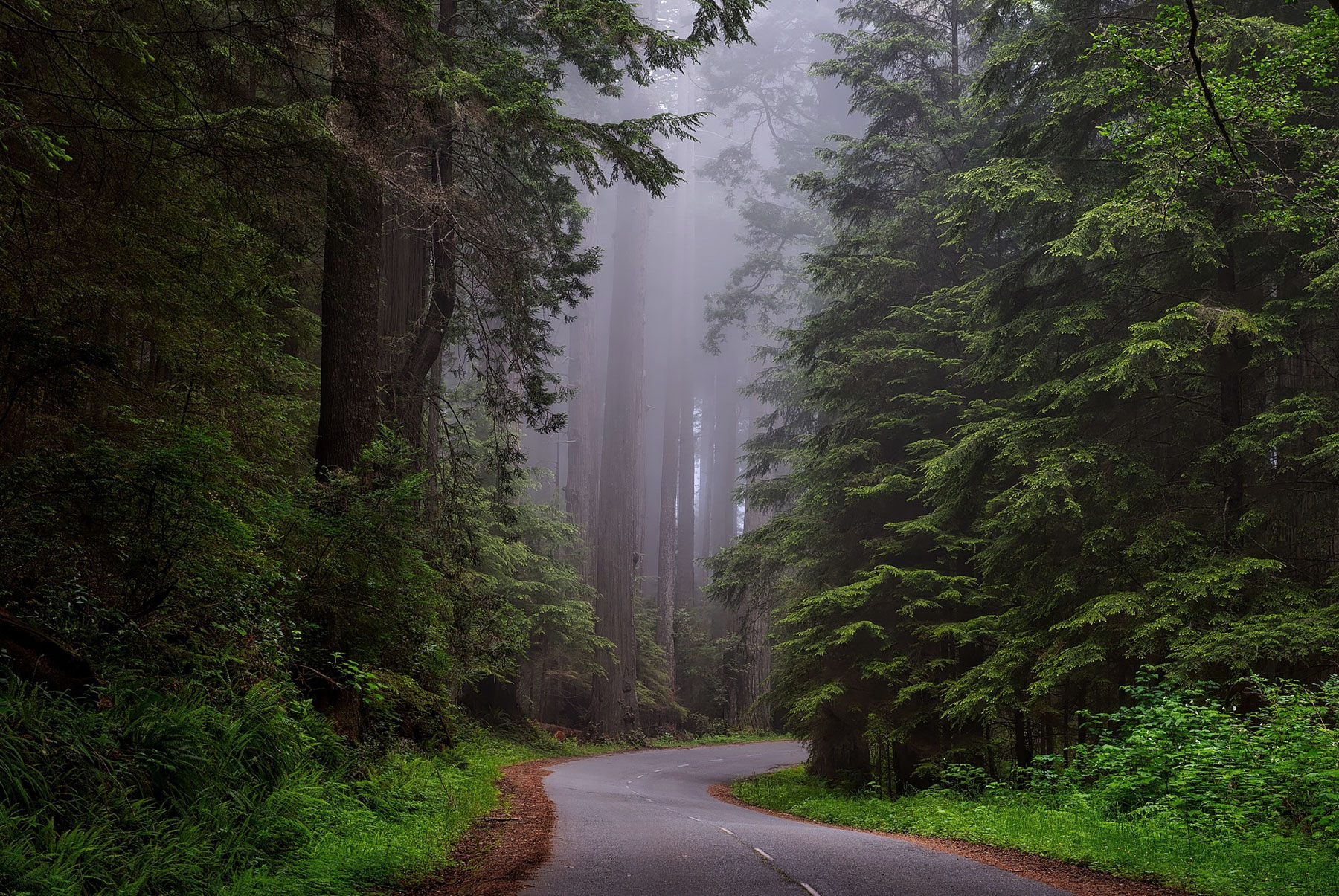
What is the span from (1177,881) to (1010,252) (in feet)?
43.2

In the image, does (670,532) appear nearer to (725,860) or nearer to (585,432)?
(585,432)

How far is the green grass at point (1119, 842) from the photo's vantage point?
6.35 meters

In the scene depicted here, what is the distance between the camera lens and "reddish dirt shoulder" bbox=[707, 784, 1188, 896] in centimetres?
664

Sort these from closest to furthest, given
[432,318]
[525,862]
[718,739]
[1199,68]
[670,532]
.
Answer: [1199,68]
[525,862]
[432,318]
[718,739]
[670,532]

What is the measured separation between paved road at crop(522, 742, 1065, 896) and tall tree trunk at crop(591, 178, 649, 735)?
14.8 meters

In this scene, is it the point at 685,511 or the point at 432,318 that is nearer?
the point at 432,318

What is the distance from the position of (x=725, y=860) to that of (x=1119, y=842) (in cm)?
392

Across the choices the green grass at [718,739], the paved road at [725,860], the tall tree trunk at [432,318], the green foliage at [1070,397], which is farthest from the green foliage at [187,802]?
the green grass at [718,739]

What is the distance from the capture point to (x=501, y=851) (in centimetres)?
752

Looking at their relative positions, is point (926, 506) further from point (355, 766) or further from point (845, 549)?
point (355, 766)

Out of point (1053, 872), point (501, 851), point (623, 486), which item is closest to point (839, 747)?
point (1053, 872)

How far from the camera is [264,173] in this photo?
20.1 feet

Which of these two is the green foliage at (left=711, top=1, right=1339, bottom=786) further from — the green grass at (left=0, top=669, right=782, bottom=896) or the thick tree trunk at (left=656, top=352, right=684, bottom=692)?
the thick tree trunk at (left=656, top=352, right=684, bottom=692)

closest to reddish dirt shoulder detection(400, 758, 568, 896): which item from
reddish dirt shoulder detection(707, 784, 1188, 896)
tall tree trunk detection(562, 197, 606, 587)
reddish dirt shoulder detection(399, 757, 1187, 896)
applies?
reddish dirt shoulder detection(399, 757, 1187, 896)
